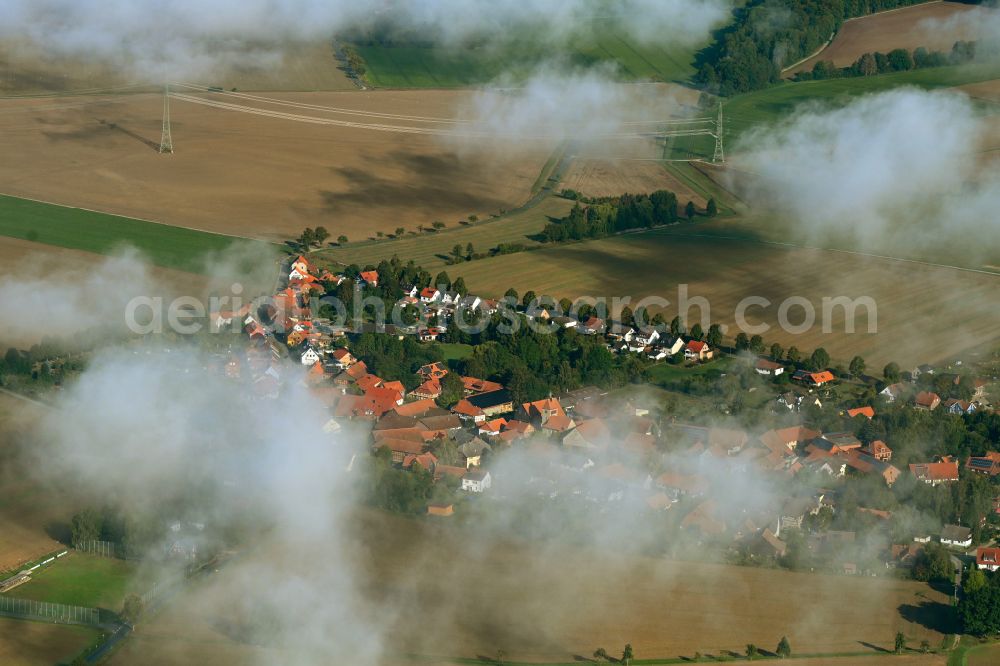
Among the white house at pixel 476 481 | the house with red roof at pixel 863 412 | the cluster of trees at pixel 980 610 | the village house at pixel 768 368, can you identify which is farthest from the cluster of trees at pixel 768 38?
the cluster of trees at pixel 980 610

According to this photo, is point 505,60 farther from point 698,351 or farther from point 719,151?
point 698,351

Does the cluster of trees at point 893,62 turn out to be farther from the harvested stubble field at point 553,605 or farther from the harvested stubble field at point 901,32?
the harvested stubble field at point 553,605

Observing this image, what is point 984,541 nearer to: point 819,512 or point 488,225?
point 819,512

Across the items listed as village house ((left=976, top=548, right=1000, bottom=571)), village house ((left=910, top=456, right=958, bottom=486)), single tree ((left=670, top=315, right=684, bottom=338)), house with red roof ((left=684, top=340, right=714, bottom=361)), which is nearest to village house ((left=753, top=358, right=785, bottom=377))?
house with red roof ((left=684, top=340, right=714, bottom=361))

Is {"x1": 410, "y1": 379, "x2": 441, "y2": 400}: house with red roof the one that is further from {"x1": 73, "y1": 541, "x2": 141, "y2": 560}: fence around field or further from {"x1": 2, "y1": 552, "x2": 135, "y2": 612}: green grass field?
{"x1": 2, "y1": 552, "x2": 135, "y2": 612}: green grass field

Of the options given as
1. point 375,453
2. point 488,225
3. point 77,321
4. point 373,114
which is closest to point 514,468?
point 375,453

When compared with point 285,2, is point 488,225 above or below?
below

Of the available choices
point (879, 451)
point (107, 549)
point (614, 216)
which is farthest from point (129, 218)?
point (879, 451)
